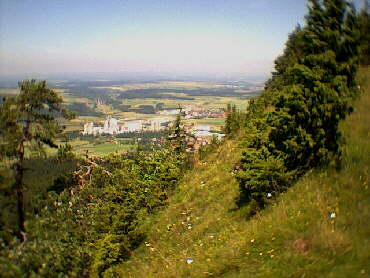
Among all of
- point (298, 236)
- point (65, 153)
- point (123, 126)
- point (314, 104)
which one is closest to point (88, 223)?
point (65, 153)

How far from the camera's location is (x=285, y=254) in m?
5.82

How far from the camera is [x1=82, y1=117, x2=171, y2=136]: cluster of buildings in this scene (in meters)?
150

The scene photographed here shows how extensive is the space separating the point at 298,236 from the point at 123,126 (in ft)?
532

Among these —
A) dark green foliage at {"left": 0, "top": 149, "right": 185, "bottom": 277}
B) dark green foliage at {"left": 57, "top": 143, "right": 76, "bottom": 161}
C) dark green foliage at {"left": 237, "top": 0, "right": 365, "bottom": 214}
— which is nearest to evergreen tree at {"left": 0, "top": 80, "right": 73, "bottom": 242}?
dark green foliage at {"left": 57, "top": 143, "right": 76, "bottom": 161}

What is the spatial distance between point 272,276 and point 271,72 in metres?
39.2

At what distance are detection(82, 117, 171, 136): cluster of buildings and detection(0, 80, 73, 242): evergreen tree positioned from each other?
450 ft

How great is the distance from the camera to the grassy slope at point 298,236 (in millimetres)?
5211

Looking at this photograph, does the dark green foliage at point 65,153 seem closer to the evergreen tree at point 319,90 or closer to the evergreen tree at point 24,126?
the evergreen tree at point 24,126

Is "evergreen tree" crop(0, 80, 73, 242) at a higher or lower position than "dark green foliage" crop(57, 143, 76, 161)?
higher

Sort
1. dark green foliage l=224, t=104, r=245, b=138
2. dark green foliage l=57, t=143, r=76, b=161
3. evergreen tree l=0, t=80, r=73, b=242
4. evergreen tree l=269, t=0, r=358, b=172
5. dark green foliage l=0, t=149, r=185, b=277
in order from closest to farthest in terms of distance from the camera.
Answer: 1. dark green foliage l=0, t=149, r=185, b=277
2. evergreen tree l=269, t=0, r=358, b=172
3. evergreen tree l=0, t=80, r=73, b=242
4. dark green foliage l=57, t=143, r=76, b=161
5. dark green foliage l=224, t=104, r=245, b=138

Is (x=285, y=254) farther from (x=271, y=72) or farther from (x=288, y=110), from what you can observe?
(x=271, y=72)

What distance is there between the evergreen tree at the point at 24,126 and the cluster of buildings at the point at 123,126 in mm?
137214

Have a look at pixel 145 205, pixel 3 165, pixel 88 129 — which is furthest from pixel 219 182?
pixel 88 129

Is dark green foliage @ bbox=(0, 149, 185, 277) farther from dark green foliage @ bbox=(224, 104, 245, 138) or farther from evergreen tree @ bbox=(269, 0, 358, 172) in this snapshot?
dark green foliage @ bbox=(224, 104, 245, 138)
